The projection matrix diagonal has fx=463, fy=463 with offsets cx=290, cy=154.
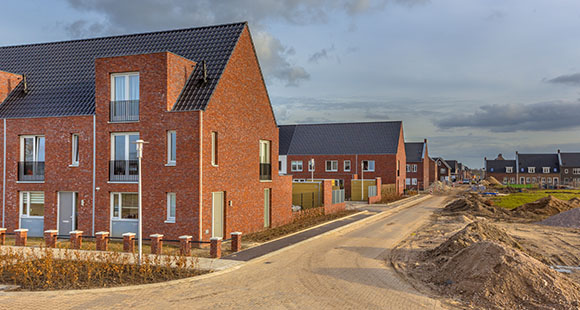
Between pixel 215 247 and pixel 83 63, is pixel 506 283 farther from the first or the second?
pixel 83 63

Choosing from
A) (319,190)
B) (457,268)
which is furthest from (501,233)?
(319,190)

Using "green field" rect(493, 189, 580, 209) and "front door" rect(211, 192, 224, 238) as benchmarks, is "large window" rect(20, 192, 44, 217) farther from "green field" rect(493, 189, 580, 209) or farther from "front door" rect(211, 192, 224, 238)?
"green field" rect(493, 189, 580, 209)

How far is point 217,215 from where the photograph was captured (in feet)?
61.9

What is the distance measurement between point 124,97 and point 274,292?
38.0 feet

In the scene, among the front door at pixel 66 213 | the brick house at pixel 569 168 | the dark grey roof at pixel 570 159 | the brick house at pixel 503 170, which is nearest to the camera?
the front door at pixel 66 213

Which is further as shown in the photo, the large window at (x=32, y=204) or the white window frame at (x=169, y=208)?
the large window at (x=32, y=204)

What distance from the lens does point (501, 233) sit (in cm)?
1834

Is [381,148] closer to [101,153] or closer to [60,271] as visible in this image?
[101,153]

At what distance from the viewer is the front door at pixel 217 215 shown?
60.7ft

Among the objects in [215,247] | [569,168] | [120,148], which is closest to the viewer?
[215,247]

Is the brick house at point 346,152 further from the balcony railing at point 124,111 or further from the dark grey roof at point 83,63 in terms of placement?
the balcony railing at point 124,111

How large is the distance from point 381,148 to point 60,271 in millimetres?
46202

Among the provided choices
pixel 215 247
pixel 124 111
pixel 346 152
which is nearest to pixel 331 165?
pixel 346 152

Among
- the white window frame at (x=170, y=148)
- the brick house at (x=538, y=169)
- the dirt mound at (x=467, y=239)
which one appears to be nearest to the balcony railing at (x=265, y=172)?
the white window frame at (x=170, y=148)
